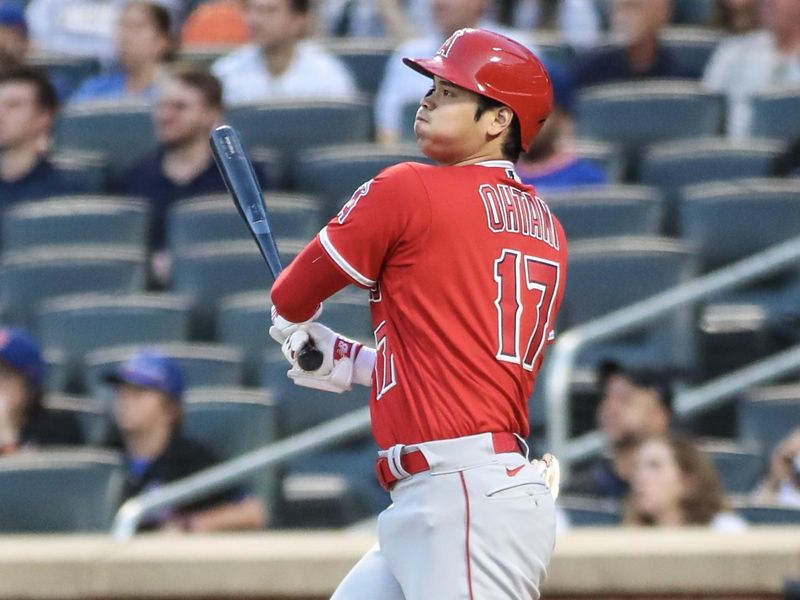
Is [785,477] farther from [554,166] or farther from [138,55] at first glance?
[138,55]

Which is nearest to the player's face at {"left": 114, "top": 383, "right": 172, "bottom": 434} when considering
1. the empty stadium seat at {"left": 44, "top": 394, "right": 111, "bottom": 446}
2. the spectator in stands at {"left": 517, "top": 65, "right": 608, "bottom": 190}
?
the empty stadium seat at {"left": 44, "top": 394, "right": 111, "bottom": 446}

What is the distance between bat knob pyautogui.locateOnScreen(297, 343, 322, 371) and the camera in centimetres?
338

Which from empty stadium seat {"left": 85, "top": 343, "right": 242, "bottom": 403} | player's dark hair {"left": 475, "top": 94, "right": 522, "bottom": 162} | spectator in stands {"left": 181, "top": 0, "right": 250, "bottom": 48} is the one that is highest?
player's dark hair {"left": 475, "top": 94, "right": 522, "bottom": 162}

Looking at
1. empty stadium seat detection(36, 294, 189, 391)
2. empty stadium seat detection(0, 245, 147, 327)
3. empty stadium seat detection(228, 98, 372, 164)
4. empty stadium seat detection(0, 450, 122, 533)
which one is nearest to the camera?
empty stadium seat detection(0, 450, 122, 533)

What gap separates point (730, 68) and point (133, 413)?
3362 millimetres

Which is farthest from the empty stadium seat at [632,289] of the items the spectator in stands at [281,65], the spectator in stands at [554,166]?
the spectator in stands at [281,65]

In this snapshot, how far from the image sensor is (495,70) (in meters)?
3.28

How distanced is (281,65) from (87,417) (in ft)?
8.51

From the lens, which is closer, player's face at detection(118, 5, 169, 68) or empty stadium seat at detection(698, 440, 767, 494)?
empty stadium seat at detection(698, 440, 767, 494)

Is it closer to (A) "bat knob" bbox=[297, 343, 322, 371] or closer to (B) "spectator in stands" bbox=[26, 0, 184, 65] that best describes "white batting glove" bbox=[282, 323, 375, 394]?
(A) "bat knob" bbox=[297, 343, 322, 371]

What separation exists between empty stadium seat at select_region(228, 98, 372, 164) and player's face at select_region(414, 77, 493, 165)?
4.46 metres

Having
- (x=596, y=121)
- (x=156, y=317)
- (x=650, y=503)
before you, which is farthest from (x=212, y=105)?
(x=650, y=503)

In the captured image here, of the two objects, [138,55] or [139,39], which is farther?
[138,55]

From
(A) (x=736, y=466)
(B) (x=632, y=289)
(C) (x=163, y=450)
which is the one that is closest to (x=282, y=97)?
(B) (x=632, y=289)
